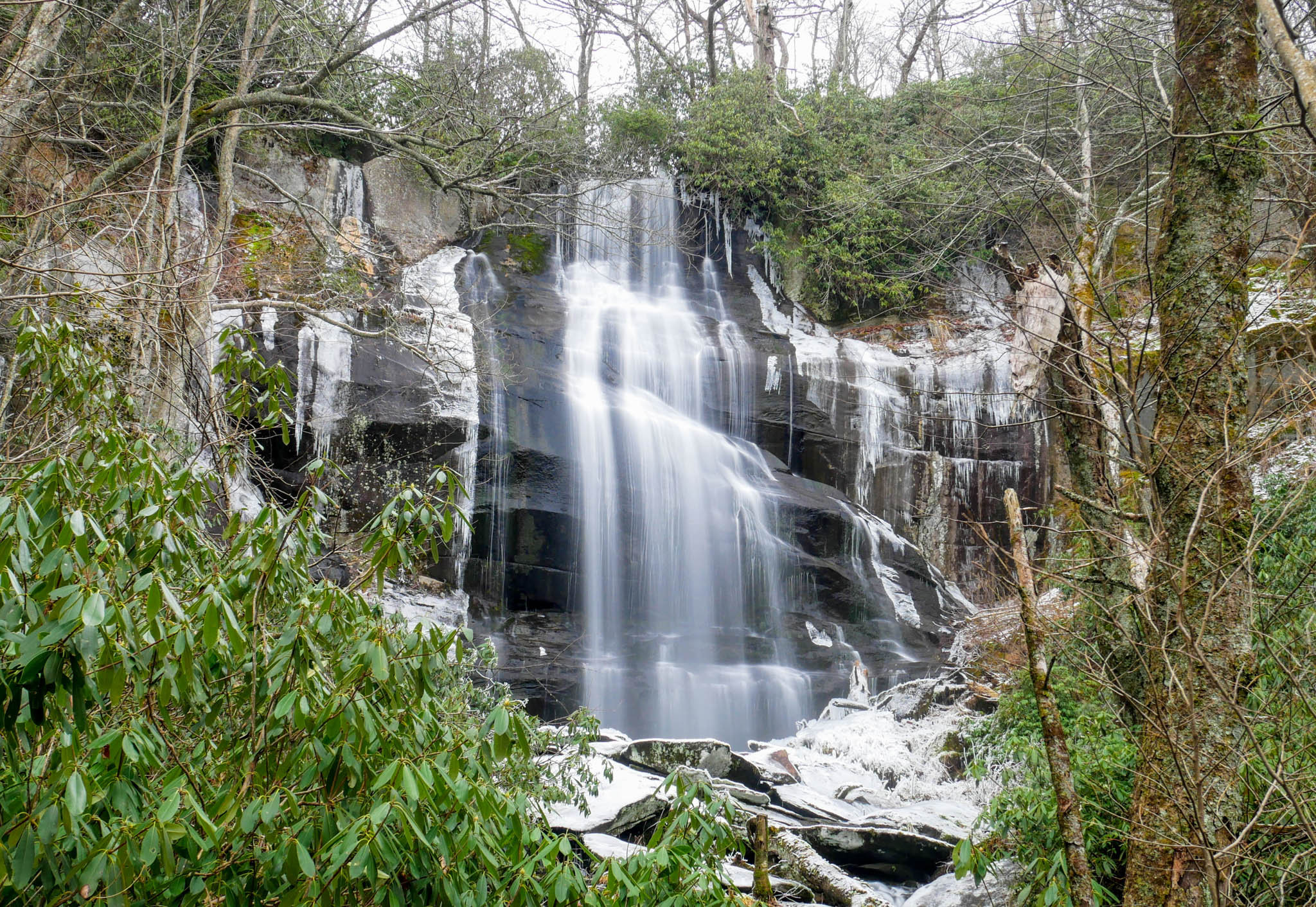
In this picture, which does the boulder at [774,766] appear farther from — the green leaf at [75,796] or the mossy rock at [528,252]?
the mossy rock at [528,252]

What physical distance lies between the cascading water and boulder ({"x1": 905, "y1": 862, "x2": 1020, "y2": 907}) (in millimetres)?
4110

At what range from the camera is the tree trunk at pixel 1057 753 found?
244cm

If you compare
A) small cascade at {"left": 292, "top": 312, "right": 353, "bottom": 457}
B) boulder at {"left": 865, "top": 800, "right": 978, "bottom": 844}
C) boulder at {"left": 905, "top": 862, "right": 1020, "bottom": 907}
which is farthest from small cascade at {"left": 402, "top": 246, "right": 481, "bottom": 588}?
boulder at {"left": 905, "top": 862, "right": 1020, "bottom": 907}

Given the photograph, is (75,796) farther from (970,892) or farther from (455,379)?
(455,379)

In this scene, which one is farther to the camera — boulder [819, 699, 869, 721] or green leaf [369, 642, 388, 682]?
boulder [819, 699, 869, 721]

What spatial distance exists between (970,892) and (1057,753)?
3.76 metres

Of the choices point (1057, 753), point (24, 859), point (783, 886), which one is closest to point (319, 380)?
point (783, 886)

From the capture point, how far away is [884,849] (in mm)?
6500

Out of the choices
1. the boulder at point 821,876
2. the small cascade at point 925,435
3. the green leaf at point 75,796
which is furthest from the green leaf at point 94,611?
the small cascade at point 925,435

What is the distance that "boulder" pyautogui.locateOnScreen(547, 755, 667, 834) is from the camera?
6324 millimetres

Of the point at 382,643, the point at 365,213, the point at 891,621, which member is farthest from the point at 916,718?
the point at 365,213

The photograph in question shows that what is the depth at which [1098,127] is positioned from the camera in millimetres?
11656

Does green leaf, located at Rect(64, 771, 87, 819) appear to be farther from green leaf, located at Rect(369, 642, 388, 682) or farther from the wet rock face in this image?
the wet rock face

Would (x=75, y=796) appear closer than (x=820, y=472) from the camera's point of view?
Yes
